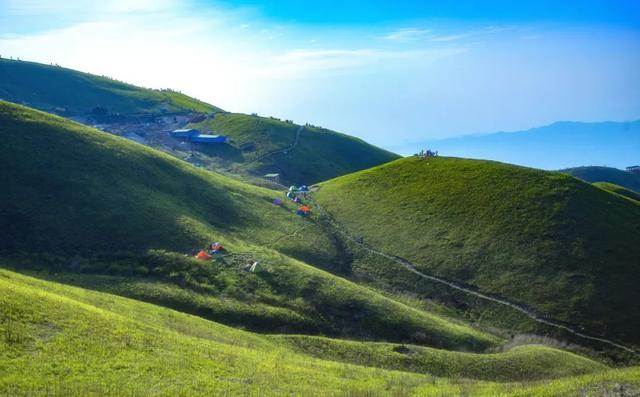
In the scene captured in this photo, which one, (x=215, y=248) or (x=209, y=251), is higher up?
(x=215, y=248)

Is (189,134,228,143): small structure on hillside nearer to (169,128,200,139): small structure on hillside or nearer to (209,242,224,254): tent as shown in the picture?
(169,128,200,139): small structure on hillside

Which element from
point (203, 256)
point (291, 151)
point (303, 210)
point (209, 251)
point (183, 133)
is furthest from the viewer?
point (291, 151)

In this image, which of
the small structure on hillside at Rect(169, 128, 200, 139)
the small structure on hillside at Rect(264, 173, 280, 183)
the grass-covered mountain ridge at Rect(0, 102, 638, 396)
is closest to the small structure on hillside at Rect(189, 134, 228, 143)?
the small structure on hillside at Rect(169, 128, 200, 139)

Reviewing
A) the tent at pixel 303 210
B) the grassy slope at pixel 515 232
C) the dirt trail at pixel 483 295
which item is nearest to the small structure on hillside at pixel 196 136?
the grassy slope at pixel 515 232

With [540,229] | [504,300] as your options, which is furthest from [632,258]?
[504,300]

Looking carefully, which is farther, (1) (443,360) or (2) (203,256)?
(2) (203,256)

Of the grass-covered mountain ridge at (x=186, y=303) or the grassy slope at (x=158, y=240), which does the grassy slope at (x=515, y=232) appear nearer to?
the grass-covered mountain ridge at (x=186, y=303)

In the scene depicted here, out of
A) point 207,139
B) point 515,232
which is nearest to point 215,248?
point 515,232

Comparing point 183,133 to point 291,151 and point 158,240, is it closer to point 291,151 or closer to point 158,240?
point 291,151
